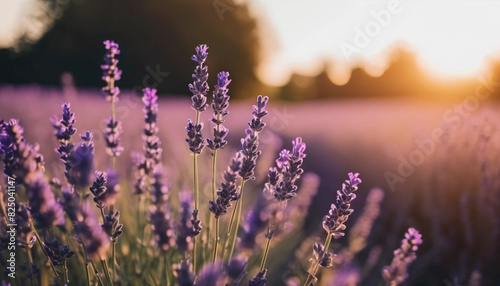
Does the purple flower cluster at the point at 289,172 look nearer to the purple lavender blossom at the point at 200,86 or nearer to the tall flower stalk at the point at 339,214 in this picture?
the tall flower stalk at the point at 339,214

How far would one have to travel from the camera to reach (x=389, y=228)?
4.00m

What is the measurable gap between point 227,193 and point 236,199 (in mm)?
45

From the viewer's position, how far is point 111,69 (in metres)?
1.38

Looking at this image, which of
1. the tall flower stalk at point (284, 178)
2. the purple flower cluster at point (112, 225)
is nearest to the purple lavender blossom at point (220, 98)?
the tall flower stalk at point (284, 178)

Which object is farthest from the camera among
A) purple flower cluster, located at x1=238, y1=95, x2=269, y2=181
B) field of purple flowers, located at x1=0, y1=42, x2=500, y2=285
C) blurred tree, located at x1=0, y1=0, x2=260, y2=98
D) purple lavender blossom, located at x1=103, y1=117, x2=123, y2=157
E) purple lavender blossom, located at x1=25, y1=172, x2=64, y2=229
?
blurred tree, located at x1=0, y1=0, x2=260, y2=98

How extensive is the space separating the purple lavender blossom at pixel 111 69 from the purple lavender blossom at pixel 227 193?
45 centimetres

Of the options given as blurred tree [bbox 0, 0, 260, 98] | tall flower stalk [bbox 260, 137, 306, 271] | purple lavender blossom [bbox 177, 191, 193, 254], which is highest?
blurred tree [bbox 0, 0, 260, 98]

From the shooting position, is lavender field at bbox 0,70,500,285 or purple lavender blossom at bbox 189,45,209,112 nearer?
purple lavender blossom at bbox 189,45,209,112

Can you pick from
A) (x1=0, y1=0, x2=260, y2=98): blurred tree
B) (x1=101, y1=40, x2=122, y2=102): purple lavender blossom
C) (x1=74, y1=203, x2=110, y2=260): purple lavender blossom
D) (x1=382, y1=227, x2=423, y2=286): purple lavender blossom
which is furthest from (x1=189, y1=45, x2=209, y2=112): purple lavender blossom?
(x1=0, y1=0, x2=260, y2=98): blurred tree

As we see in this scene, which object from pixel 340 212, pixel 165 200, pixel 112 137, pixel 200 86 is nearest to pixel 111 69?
pixel 112 137

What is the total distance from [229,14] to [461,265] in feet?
73.4

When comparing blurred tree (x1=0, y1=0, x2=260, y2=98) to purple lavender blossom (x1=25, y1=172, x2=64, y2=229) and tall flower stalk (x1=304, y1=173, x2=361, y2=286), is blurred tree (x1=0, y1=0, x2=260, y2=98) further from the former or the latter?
purple lavender blossom (x1=25, y1=172, x2=64, y2=229)

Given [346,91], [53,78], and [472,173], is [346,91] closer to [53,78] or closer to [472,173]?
[53,78]

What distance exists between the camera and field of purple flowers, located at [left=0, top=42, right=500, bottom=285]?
1090mm
